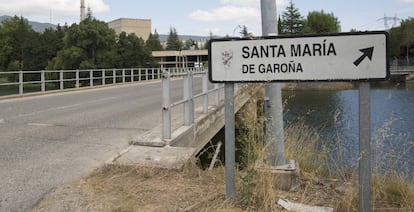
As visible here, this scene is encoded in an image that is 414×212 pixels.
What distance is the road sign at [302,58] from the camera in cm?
345

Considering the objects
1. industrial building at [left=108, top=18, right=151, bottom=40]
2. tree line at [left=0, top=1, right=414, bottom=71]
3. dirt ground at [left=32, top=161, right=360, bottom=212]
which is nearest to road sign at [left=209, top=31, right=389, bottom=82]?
dirt ground at [left=32, top=161, right=360, bottom=212]

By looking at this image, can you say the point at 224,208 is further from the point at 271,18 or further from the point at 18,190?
the point at 18,190

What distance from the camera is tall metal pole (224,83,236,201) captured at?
3990mm

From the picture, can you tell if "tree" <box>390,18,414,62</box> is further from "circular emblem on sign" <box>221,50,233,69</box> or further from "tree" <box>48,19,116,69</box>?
"circular emblem on sign" <box>221,50,233,69</box>

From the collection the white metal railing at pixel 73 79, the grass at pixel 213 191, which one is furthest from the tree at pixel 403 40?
the grass at pixel 213 191

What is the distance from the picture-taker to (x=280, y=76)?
148 inches

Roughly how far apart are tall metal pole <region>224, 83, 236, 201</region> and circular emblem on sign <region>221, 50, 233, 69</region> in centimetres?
18

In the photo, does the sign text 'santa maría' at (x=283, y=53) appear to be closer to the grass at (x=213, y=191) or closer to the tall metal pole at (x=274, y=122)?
the tall metal pole at (x=274, y=122)

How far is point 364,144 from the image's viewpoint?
11.4 feet

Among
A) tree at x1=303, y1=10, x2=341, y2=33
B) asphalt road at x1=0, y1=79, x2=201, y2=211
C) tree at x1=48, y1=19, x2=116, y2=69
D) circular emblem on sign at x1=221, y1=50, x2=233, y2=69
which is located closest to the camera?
circular emblem on sign at x1=221, y1=50, x2=233, y2=69

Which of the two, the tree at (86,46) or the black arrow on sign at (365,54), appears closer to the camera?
the black arrow on sign at (365,54)

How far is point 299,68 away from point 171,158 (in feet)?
8.76

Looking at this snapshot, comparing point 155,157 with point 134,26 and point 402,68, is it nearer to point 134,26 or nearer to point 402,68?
point 402,68

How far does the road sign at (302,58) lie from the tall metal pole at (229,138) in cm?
15
